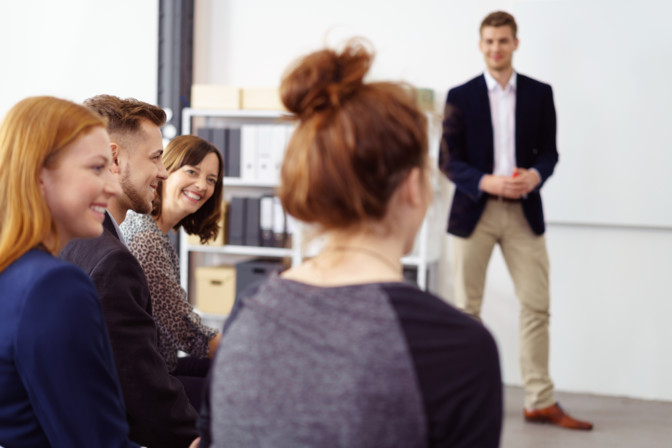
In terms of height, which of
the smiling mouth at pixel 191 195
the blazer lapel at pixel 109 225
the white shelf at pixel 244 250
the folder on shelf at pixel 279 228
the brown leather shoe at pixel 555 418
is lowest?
the brown leather shoe at pixel 555 418

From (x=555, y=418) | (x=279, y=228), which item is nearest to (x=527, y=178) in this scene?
(x=555, y=418)

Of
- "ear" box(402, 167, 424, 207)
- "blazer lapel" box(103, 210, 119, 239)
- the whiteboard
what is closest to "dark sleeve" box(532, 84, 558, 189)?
the whiteboard

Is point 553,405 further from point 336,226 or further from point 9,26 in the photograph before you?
point 9,26

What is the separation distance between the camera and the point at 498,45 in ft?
10.8

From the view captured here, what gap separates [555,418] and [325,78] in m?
2.74

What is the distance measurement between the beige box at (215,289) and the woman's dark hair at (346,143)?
10.4ft

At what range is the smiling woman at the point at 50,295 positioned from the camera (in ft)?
3.56

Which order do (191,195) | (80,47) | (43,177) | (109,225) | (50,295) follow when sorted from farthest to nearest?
(80,47)
(191,195)
(109,225)
(43,177)
(50,295)

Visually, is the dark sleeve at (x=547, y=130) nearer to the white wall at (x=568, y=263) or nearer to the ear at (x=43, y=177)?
the white wall at (x=568, y=263)

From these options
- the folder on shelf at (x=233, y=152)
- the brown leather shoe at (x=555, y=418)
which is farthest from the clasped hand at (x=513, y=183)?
the folder on shelf at (x=233, y=152)

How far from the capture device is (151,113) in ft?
6.24

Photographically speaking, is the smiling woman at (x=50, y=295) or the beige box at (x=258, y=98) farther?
the beige box at (x=258, y=98)

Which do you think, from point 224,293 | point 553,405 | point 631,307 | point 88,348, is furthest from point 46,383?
point 631,307

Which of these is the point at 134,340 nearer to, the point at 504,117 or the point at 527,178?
the point at 527,178
